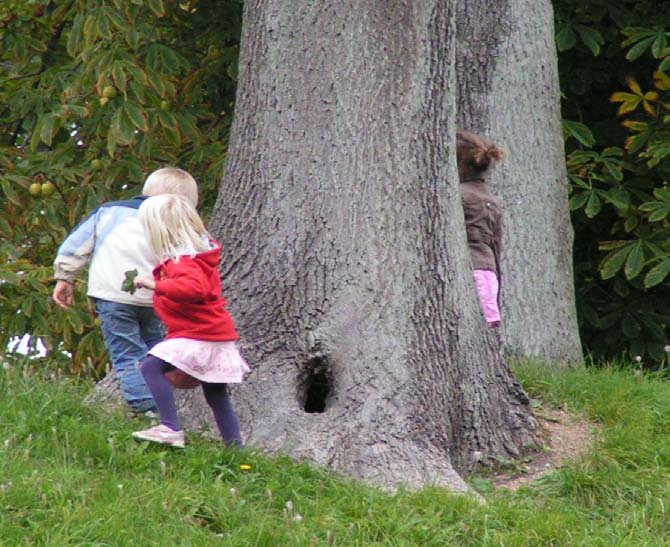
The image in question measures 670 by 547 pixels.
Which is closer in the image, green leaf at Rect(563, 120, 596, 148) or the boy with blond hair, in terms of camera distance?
the boy with blond hair

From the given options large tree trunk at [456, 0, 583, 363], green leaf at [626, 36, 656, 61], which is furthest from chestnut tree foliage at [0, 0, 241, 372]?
green leaf at [626, 36, 656, 61]

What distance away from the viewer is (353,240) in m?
5.60

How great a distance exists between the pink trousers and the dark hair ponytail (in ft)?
1.80

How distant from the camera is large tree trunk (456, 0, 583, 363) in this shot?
777 cm

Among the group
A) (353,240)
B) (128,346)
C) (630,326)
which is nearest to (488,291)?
(353,240)

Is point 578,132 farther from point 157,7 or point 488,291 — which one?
point 157,7

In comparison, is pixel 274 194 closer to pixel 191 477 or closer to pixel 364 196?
pixel 364 196

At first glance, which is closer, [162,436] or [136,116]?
[162,436]

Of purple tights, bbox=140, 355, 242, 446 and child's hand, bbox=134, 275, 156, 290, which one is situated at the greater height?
child's hand, bbox=134, 275, 156, 290

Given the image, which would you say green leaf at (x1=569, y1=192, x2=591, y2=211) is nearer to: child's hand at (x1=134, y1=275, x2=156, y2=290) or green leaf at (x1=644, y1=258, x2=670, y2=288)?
green leaf at (x1=644, y1=258, x2=670, y2=288)

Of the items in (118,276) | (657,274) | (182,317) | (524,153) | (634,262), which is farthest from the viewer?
(634,262)

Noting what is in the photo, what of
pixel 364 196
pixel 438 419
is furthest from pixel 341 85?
pixel 438 419

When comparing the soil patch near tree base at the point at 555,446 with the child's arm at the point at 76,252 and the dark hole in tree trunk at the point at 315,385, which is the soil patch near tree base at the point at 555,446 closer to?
the dark hole in tree trunk at the point at 315,385

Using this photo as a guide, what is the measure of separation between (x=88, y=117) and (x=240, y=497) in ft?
14.4
